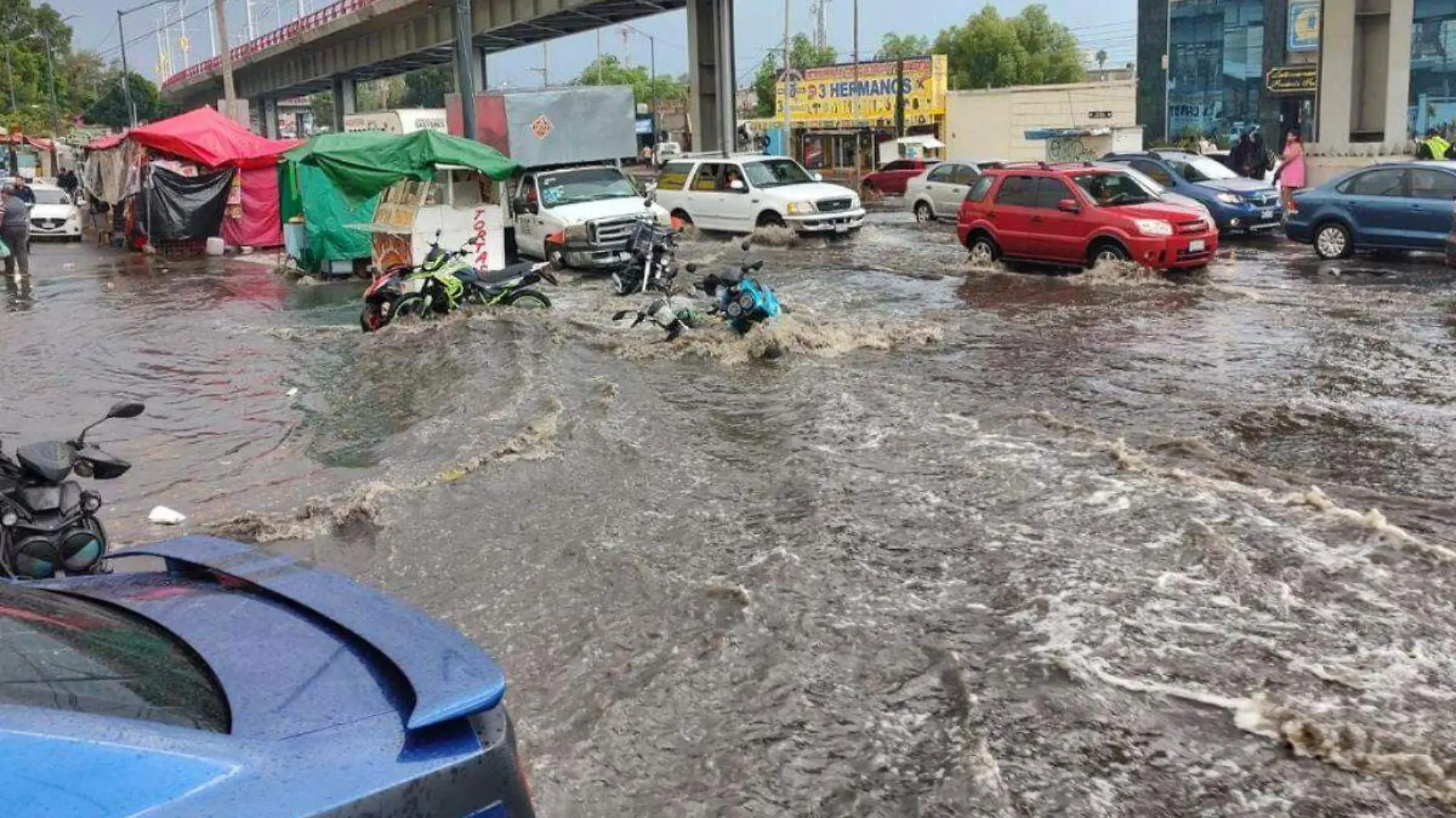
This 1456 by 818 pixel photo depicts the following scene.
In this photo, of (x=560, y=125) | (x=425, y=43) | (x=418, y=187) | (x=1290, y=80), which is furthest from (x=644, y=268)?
(x=1290, y=80)

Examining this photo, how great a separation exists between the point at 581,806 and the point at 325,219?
65.8 feet

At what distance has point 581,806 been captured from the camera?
4.01 metres

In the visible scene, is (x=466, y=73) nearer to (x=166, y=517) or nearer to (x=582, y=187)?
(x=582, y=187)

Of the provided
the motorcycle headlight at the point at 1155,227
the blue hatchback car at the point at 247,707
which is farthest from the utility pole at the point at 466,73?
the blue hatchback car at the point at 247,707

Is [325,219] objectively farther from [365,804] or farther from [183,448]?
[365,804]

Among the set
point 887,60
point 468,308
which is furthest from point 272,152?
point 887,60

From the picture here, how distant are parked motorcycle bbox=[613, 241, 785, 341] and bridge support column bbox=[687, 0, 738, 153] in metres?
27.5

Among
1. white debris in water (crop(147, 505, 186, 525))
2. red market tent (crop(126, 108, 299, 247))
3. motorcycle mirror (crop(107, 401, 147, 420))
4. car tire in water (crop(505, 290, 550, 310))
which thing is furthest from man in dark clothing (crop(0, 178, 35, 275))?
motorcycle mirror (crop(107, 401, 147, 420))

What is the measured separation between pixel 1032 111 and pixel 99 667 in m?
56.7

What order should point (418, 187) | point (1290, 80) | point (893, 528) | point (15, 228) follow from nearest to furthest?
point (893, 528) → point (418, 187) → point (15, 228) → point (1290, 80)

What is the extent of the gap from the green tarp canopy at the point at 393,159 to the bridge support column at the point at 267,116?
230ft

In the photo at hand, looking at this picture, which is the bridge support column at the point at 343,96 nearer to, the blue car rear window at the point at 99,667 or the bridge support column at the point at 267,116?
the bridge support column at the point at 267,116

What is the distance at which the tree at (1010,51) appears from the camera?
8831 centimetres

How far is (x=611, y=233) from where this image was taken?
19.7 metres
